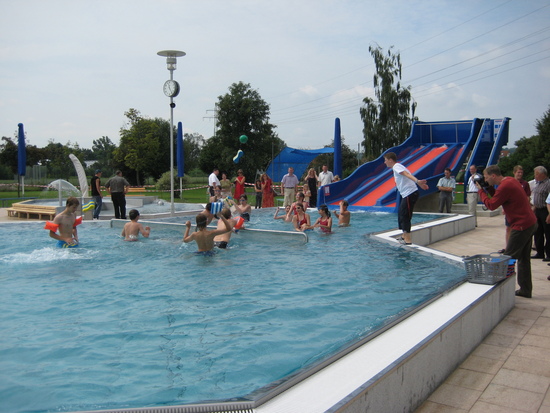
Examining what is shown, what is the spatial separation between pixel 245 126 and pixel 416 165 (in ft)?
88.6

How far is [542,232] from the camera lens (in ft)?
29.1

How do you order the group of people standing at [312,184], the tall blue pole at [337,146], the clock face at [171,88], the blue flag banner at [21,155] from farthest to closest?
the tall blue pole at [337,146]
the blue flag banner at [21,155]
the group of people standing at [312,184]
the clock face at [171,88]

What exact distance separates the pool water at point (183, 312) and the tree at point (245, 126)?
113ft

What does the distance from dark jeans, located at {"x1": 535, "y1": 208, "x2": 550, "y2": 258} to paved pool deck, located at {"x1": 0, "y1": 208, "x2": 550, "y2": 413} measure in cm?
276

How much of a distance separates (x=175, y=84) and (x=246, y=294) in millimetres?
9326

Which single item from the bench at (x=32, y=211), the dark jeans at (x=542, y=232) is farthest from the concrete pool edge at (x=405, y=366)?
the bench at (x=32, y=211)

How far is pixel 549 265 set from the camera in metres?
8.34

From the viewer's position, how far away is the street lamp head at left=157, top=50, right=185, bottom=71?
13.7m

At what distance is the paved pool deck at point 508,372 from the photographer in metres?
3.57

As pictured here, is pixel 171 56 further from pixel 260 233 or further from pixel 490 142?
pixel 490 142

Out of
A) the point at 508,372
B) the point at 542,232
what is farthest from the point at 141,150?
the point at 508,372

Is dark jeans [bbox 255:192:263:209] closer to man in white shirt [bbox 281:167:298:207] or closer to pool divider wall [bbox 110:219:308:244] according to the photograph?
man in white shirt [bbox 281:167:298:207]

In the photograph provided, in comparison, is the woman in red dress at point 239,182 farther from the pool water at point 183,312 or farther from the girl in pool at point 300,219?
→ the pool water at point 183,312

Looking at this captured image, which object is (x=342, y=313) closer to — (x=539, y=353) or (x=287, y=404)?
(x=539, y=353)
